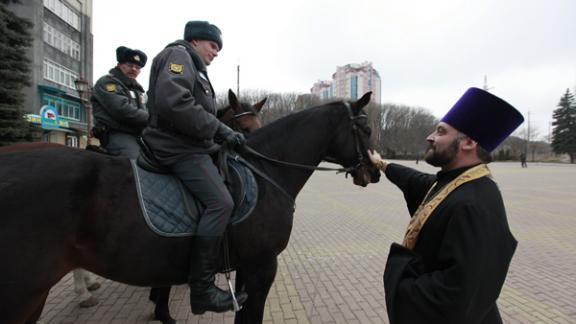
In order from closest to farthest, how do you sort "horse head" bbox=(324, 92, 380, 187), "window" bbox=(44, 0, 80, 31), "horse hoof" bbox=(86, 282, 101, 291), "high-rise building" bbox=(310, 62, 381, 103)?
"horse head" bbox=(324, 92, 380, 187) < "horse hoof" bbox=(86, 282, 101, 291) < "window" bbox=(44, 0, 80, 31) < "high-rise building" bbox=(310, 62, 381, 103)

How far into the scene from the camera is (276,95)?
198 ft

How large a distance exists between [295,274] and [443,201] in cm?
385

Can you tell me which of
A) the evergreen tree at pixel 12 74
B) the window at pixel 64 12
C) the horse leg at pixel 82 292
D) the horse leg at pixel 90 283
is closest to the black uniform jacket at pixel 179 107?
the horse leg at pixel 82 292

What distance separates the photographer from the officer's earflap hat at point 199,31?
8.27ft

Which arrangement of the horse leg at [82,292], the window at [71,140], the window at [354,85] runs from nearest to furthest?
1. the horse leg at [82,292]
2. the window at [71,140]
3. the window at [354,85]

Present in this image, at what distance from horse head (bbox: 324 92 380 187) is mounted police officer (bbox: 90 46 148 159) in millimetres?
2063

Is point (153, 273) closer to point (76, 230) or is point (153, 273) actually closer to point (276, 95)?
point (76, 230)

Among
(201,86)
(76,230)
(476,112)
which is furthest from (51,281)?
(476,112)

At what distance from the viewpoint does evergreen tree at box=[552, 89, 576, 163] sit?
5491cm

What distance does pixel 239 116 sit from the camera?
462 centimetres

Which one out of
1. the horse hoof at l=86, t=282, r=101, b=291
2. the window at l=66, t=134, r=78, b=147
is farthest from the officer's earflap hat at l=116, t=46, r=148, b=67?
the window at l=66, t=134, r=78, b=147

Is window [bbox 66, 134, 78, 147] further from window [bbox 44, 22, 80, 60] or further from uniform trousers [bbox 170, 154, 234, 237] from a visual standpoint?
uniform trousers [bbox 170, 154, 234, 237]

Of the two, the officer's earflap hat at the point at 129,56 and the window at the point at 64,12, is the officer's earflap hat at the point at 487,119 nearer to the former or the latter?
the officer's earflap hat at the point at 129,56

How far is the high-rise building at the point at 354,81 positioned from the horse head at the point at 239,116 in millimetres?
94406
